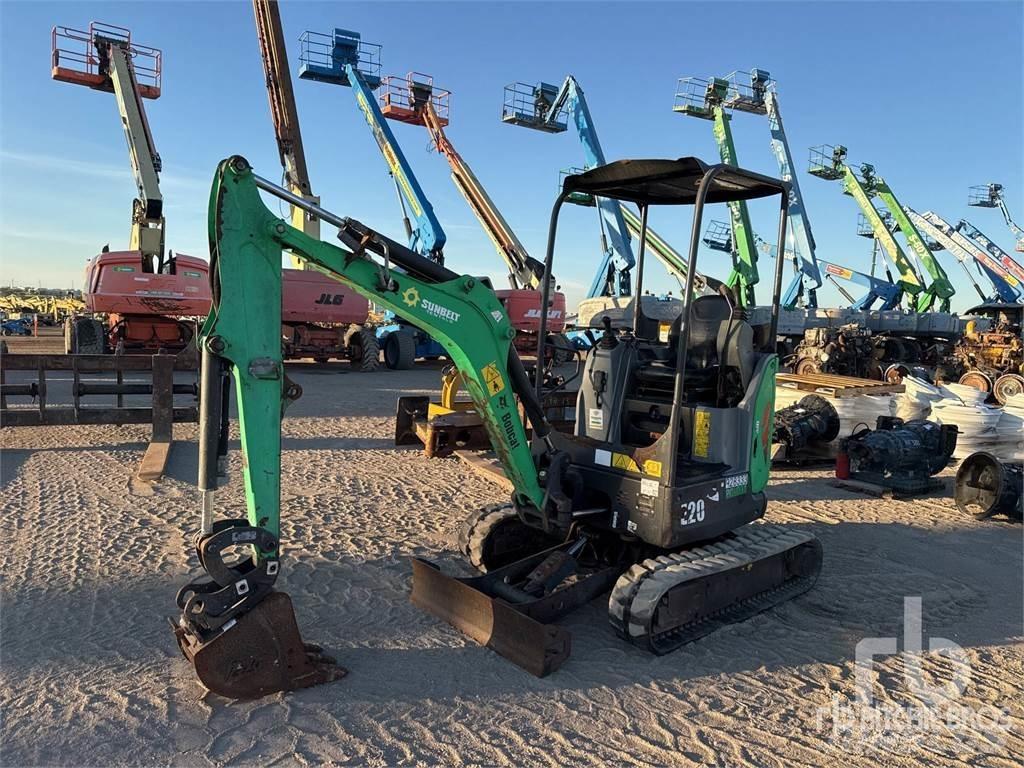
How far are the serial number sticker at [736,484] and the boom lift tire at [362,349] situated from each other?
1619 cm

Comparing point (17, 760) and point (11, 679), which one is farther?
point (11, 679)

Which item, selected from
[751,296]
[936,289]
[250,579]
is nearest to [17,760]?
[250,579]

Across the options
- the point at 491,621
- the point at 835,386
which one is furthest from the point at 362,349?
the point at 491,621

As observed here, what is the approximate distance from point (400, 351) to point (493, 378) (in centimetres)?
1724

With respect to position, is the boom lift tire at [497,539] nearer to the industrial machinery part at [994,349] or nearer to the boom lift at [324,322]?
the boom lift at [324,322]

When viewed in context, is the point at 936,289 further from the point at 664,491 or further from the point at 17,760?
the point at 17,760

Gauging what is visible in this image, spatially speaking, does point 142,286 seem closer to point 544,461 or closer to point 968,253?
point 544,461

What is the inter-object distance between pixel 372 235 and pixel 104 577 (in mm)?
3126

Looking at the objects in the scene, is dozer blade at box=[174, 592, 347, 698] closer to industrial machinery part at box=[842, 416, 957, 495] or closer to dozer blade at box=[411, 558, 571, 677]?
dozer blade at box=[411, 558, 571, 677]

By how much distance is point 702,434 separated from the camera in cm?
482

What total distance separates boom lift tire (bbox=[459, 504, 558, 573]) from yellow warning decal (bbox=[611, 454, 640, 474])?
0.87 meters

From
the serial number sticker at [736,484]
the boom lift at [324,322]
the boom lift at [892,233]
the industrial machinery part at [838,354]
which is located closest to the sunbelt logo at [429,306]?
the serial number sticker at [736,484]

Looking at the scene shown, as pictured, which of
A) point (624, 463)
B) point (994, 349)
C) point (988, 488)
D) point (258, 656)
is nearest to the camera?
point (258, 656)

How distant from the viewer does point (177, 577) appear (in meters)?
5.00
